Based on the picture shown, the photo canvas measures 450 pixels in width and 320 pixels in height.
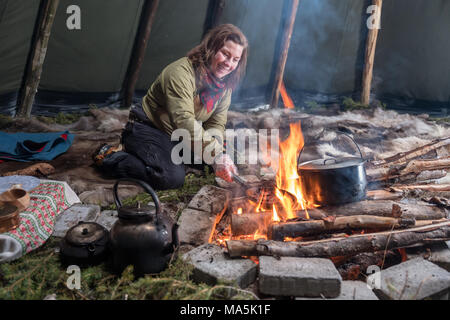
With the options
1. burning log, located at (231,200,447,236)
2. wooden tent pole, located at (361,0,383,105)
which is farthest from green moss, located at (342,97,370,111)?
burning log, located at (231,200,447,236)

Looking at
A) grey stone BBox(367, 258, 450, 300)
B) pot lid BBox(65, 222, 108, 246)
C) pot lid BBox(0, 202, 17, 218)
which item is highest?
pot lid BBox(0, 202, 17, 218)

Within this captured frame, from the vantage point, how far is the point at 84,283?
213 centimetres

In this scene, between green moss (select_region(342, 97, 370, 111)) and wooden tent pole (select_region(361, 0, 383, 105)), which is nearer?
wooden tent pole (select_region(361, 0, 383, 105))

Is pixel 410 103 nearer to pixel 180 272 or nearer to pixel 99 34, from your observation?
pixel 99 34

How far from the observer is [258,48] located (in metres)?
7.02

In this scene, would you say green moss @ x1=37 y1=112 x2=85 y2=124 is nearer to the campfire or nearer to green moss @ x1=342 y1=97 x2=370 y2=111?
the campfire

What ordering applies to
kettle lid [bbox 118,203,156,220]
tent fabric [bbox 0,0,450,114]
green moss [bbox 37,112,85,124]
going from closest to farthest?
kettle lid [bbox 118,203,156,220] < tent fabric [bbox 0,0,450,114] < green moss [bbox 37,112,85,124]

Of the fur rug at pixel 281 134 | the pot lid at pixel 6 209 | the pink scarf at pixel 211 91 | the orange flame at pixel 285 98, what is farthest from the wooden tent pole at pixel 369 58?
the pot lid at pixel 6 209

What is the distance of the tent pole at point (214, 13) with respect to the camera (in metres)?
6.28

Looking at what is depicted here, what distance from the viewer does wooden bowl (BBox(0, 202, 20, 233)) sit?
2379 millimetres

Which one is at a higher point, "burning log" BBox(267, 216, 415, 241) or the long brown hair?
the long brown hair

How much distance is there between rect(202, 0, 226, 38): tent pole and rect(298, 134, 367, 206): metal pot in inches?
177

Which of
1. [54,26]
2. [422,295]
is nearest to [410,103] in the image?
[422,295]

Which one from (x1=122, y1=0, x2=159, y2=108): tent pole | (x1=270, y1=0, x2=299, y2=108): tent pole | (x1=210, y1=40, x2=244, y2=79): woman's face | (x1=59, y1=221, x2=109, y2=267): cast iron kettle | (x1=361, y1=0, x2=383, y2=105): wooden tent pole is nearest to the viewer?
(x1=59, y1=221, x2=109, y2=267): cast iron kettle
